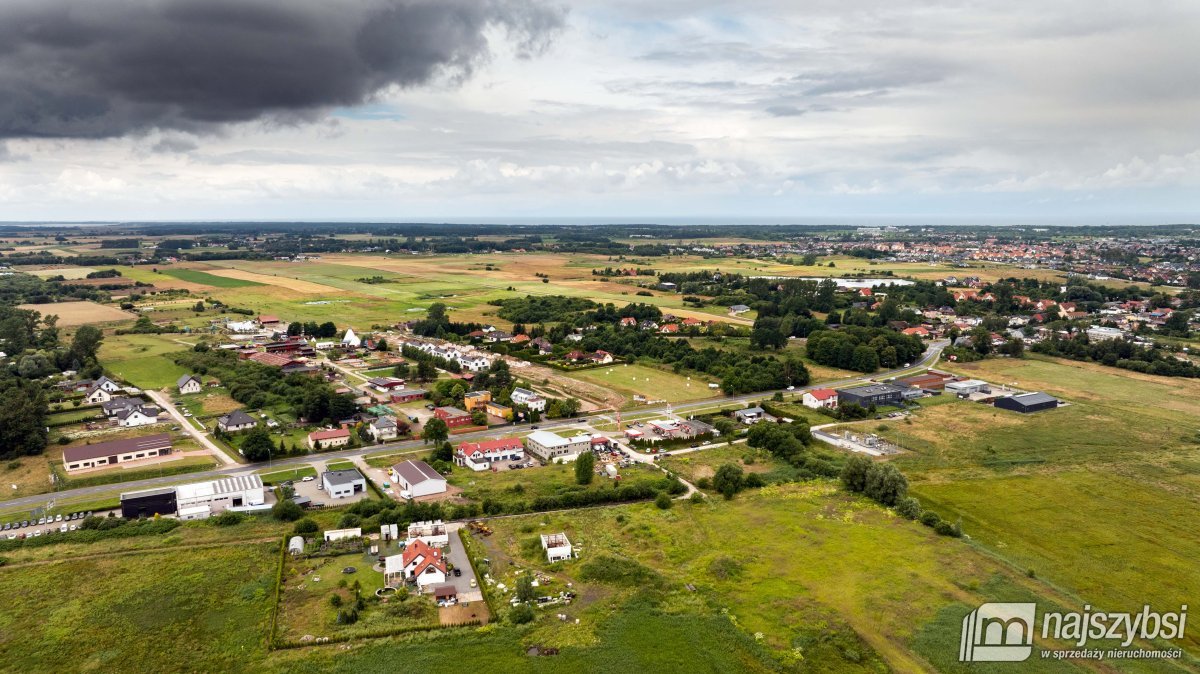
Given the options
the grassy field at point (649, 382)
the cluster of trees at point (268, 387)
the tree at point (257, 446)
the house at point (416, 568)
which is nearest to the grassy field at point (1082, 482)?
the grassy field at point (649, 382)

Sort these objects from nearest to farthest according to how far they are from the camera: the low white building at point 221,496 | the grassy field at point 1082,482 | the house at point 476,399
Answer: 1. the grassy field at point 1082,482
2. the low white building at point 221,496
3. the house at point 476,399

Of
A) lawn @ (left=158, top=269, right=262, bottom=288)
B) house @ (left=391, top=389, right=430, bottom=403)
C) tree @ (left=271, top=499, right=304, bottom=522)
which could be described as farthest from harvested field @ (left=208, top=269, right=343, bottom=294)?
tree @ (left=271, top=499, right=304, bottom=522)

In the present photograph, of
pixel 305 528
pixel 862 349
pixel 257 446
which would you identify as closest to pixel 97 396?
pixel 257 446

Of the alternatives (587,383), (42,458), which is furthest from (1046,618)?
(42,458)

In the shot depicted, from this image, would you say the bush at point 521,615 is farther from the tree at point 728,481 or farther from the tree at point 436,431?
the tree at point 436,431

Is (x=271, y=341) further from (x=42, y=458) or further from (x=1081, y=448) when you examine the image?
(x=1081, y=448)
